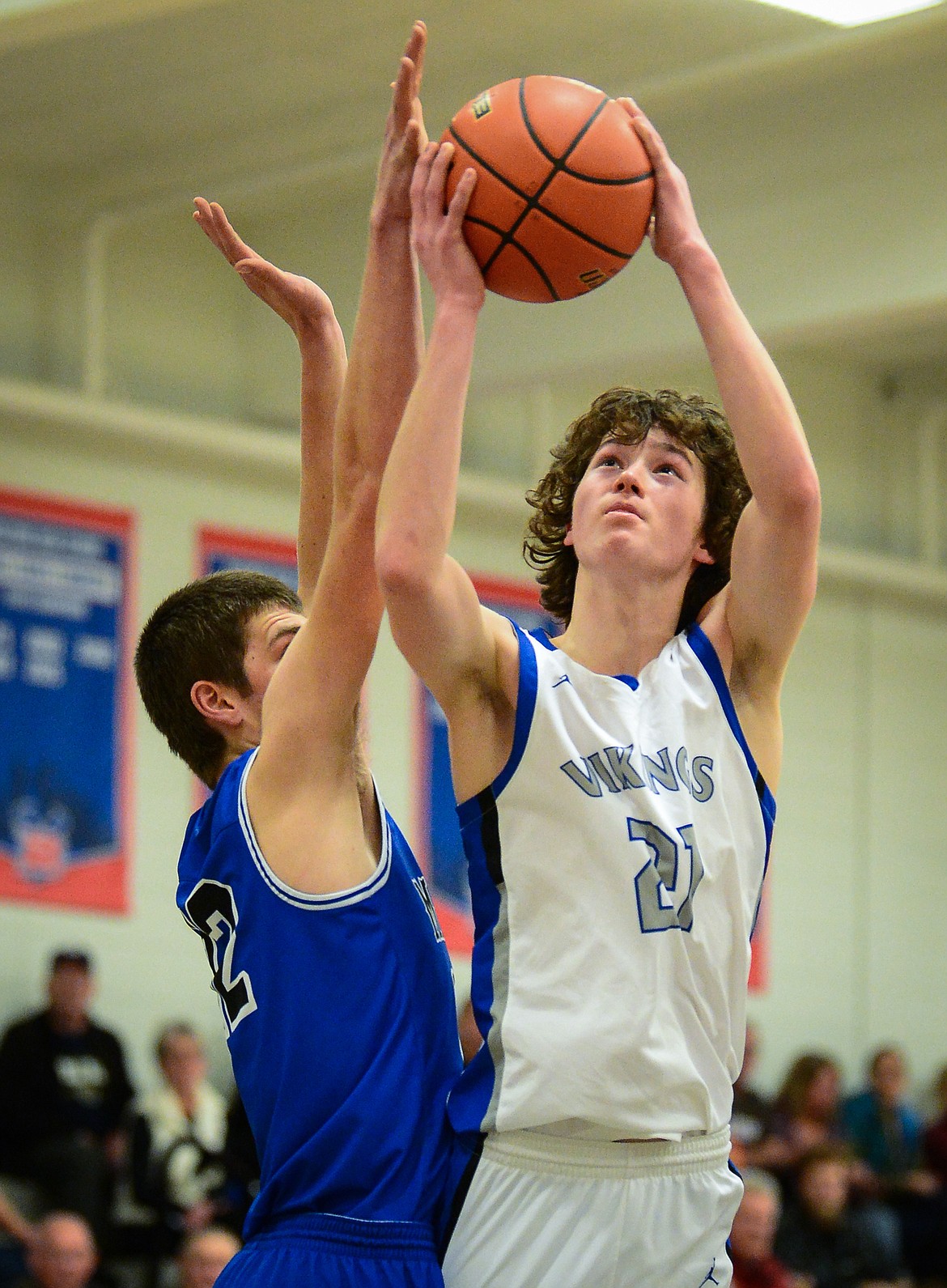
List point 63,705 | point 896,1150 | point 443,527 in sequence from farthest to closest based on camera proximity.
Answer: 1. point 896,1150
2. point 63,705
3. point 443,527

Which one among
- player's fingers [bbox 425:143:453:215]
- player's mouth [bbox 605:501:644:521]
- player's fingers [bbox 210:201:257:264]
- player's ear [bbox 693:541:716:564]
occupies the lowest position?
player's ear [bbox 693:541:716:564]

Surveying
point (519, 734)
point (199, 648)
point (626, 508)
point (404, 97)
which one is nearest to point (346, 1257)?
point (519, 734)

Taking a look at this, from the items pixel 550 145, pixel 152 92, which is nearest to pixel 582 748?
pixel 550 145

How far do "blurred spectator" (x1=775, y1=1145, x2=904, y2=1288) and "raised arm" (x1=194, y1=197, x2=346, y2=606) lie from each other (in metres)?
7.03

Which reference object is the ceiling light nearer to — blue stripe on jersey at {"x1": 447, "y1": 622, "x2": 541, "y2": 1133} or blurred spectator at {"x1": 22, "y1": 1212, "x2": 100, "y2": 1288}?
blue stripe on jersey at {"x1": 447, "y1": 622, "x2": 541, "y2": 1133}

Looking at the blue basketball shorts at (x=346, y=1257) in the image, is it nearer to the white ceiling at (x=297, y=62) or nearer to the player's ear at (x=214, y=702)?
the player's ear at (x=214, y=702)

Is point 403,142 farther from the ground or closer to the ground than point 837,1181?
farther from the ground

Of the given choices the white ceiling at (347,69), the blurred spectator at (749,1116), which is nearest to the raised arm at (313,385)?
the white ceiling at (347,69)

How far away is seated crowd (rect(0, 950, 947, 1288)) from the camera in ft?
26.9

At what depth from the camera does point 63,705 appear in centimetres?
995

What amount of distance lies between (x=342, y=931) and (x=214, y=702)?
0.57m

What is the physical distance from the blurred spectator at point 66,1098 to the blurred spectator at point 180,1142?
172 mm

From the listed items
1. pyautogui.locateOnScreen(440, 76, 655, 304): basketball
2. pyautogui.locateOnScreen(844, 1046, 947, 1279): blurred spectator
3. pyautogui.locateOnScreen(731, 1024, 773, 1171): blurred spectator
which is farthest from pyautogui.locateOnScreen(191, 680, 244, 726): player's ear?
pyautogui.locateOnScreen(844, 1046, 947, 1279): blurred spectator

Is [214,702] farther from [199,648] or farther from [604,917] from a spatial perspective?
[604,917]
